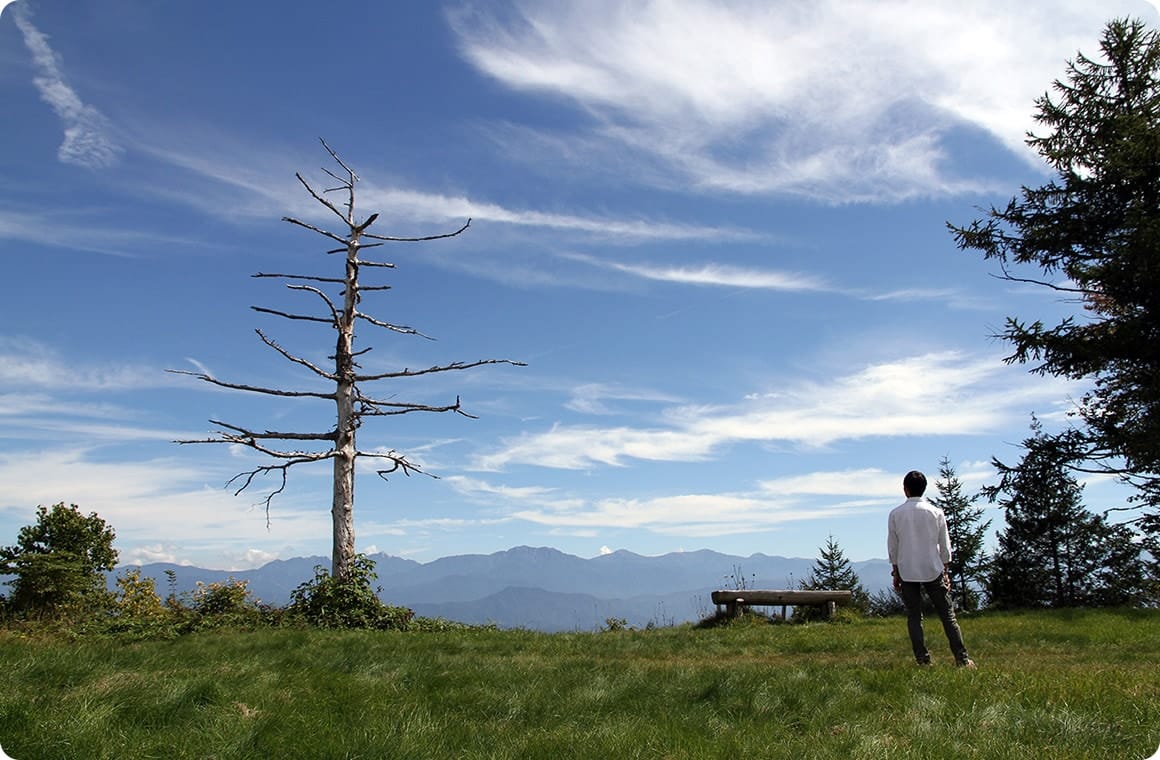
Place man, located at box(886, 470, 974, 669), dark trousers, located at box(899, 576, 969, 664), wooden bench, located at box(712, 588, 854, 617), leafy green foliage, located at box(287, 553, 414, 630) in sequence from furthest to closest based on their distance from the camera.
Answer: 1. wooden bench, located at box(712, 588, 854, 617)
2. leafy green foliage, located at box(287, 553, 414, 630)
3. man, located at box(886, 470, 974, 669)
4. dark trousers, located at box(899, 576, 969, 664)

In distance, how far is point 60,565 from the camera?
17188 millimetres

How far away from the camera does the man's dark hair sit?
30.6 ft

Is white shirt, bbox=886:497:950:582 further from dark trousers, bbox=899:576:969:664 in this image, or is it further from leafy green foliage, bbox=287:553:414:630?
leafy green foliage, bbox=287:553:414:630

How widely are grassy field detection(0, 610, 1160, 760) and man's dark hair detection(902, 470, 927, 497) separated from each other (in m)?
2.19

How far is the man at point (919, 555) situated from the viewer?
8.89m

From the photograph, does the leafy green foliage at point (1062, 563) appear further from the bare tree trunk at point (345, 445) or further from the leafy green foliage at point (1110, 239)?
the bare tree trunk at point (345, 445)

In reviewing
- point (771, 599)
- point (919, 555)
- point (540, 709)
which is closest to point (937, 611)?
point (919, 555)

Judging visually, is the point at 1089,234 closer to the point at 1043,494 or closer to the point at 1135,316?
the point at 1135,316

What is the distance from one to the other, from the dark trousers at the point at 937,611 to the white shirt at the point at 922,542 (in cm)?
13

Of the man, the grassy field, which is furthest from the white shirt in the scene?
the grassy field

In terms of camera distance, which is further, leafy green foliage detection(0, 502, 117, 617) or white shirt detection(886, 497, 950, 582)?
leafy green foliage detection(0, 502, 117, 617)

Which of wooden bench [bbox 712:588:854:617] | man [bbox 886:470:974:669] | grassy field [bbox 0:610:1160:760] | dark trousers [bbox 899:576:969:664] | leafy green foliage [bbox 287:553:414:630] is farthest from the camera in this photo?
wooden bench [bbox 712:588:854:617]

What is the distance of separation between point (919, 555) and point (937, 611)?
680 millimetres

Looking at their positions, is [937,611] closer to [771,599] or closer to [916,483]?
Answer: [916,483]
